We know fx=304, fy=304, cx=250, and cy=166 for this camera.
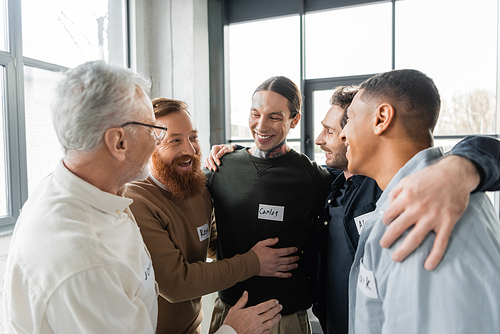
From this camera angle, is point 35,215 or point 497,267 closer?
point 497,267

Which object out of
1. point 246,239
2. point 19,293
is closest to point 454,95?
point 246,239

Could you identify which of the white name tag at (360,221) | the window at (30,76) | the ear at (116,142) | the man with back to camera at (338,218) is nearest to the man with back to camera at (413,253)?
the man with back to camera at (338,218)

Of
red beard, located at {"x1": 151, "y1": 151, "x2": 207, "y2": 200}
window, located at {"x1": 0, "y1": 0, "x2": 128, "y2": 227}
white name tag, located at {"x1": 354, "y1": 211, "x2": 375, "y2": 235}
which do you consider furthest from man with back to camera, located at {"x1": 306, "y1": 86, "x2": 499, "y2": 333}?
window, located at {"x1": 0, "y1": 0, "x2": 128, "y2": 227}

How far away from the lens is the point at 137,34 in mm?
3922

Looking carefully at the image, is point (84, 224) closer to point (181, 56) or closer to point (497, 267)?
point (497, 267)

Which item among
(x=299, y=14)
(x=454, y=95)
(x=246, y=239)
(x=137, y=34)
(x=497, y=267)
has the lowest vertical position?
(x=246, y=239)

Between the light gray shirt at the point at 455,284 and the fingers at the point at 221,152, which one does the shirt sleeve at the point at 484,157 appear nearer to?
the light gray shirt at the point at 455,284

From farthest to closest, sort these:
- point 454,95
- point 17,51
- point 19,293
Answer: point 454,95, point 17,51, point 19,293

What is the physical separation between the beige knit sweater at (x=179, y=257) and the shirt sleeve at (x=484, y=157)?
1.04 meters

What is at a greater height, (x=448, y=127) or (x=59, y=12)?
(x=59, y=12)

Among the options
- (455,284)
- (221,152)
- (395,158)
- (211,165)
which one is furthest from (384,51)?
(455,284)

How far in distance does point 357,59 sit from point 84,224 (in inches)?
155

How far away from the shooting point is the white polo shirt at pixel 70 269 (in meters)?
0.77

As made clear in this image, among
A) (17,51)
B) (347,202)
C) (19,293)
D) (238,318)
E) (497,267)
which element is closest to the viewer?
(497,267)
